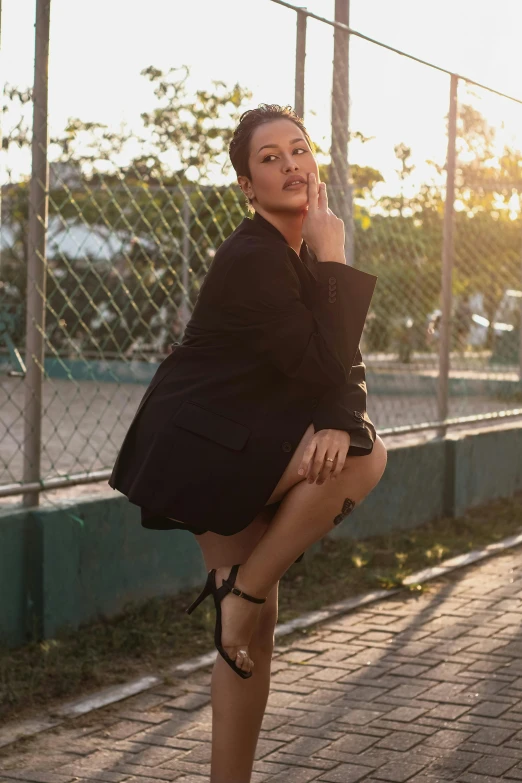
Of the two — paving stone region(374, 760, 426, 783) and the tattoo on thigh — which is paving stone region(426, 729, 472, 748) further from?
the tattoo on thigh

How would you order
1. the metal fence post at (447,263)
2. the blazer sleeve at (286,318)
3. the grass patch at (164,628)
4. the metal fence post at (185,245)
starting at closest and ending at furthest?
the blazer sleeve at (286,318) < the grass patch at (164,628) < the metal fence post at (185,245) < the metal fence post at (447,263)

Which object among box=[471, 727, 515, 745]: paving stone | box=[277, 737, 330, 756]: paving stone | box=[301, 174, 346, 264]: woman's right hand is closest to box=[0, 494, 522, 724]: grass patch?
box=[277, 737, 330, 756]: paving stone

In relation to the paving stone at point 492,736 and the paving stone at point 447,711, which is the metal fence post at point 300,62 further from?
the paving stone at point 492,736

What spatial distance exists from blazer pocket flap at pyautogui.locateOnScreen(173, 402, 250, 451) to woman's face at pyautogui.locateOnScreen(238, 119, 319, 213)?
1.79 feet

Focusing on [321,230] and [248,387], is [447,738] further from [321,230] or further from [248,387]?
[321,230]

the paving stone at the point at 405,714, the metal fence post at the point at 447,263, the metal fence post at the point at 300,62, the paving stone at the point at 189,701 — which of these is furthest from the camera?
the metal fence post at the point at 447,263

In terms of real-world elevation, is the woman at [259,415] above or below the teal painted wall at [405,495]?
above

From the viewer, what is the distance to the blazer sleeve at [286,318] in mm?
3125

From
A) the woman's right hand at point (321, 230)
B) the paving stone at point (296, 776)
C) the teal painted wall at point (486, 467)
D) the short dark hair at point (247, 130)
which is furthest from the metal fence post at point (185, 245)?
the woman's right hand at point (321, 230)

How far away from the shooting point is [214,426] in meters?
3.17

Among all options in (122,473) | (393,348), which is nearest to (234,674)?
(122,473)

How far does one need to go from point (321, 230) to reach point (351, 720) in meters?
2.01

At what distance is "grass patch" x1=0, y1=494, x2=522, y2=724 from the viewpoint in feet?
16.1

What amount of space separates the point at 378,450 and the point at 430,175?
5.25m
